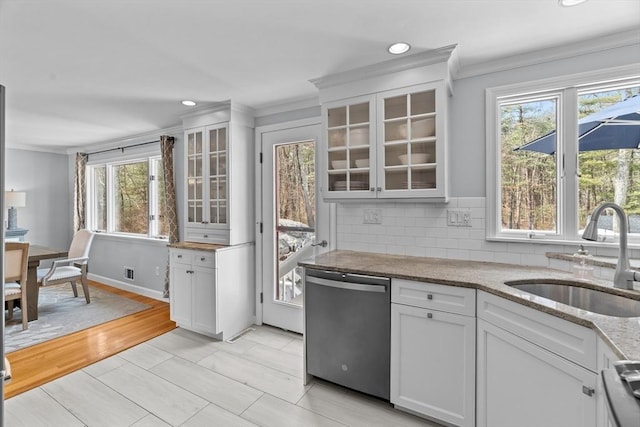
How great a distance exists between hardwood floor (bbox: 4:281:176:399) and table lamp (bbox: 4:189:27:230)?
9.37 feet

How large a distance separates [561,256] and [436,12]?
1.68 meters

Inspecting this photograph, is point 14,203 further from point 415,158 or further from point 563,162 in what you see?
point 563,162

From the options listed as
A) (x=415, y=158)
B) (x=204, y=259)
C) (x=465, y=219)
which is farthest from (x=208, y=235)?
(x=465, y=219)

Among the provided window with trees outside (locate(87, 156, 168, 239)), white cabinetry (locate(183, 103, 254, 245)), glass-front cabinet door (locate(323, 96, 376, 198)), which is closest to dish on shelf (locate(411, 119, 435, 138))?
glass-front cabinet door (locate(323, 96, 376, 198))

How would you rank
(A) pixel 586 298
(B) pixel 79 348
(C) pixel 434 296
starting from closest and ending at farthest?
(A) pixel 586 298
(C) pixel 434 296
(B) pixel 79 348

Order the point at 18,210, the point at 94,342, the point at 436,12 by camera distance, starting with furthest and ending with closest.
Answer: the point at 18,210 → the point at 94,342 → the point at 436,12

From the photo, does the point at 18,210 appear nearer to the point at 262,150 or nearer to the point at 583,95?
the point at 262,150

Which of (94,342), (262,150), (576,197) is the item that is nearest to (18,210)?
(94,342)

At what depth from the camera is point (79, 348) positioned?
9.48 feet

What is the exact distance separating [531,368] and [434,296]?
1.77 ft

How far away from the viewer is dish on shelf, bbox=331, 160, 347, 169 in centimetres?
253

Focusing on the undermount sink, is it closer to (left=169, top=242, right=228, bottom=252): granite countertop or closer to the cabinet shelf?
the cabinet shelf

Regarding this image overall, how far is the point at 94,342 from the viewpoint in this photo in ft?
9.89

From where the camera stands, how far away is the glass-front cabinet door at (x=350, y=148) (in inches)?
94.7
